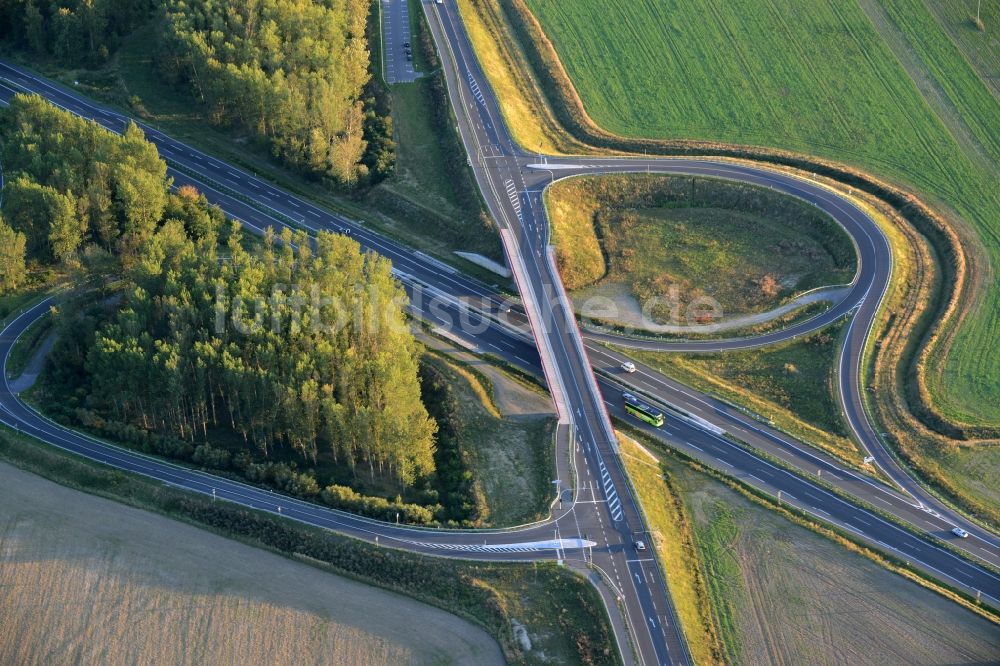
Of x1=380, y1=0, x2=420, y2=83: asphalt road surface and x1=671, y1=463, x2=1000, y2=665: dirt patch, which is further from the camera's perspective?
x1=380, y1=0, x2=420, y2=83: asphalt road surface

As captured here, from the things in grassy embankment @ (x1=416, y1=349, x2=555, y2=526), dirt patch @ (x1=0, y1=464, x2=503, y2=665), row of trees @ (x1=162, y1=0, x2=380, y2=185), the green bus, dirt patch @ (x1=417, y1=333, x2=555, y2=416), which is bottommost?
dirt patch @ (x1=0, y1=464, x2=503, y2=665)

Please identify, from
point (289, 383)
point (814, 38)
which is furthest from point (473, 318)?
point (814, 38)

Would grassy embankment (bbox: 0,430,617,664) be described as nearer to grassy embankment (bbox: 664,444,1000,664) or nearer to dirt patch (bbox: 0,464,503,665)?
dirt patch (bbox: 0,464,503,665)

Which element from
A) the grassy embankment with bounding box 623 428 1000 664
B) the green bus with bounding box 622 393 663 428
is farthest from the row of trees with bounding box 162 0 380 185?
the grassy embankment with bounding box 623 428 1000 664

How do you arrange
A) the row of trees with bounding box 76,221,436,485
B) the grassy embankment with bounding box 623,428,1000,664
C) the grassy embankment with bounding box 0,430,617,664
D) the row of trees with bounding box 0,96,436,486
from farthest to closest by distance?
the row of trees with bounding box 0,96,436,486, the row of trees with bounding box 76,221,436,485, the grassy embankment with bounding box 623,428,1000,664, the grassy embankment with bounding box 0,430,617,664

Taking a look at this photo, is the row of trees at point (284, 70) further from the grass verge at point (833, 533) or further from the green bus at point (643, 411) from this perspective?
the grass verge at point (833, 533)

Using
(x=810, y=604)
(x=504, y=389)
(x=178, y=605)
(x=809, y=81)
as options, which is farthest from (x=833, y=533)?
(x=809, y=81)

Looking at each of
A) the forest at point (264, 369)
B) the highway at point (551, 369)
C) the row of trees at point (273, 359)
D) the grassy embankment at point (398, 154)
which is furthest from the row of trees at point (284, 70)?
the row of trees at point (273, 359)
